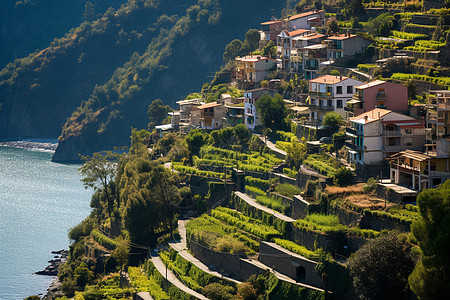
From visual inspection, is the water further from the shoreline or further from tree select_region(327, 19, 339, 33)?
tree select_region(327, 19, 339, 33)

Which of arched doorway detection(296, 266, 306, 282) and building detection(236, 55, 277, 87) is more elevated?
building detection(236, 55, 277, 87)

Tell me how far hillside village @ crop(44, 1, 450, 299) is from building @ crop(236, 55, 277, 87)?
0.15m

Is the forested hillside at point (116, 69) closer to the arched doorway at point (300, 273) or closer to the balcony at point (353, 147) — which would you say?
the balcony at point (353, 147)

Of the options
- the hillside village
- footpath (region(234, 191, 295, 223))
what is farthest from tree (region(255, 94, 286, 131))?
footpath (region(234, 191, 295, 223))

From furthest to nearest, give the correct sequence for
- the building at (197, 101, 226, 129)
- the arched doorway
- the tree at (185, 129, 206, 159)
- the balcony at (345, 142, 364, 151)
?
1. the building at (197, 101, 226, 129)
2. the tree at (185, 129, 206, 159)
3. the balcony at (345, 142, 364, 151)
4. the arched doorway

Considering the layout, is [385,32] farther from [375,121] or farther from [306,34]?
[375,121]

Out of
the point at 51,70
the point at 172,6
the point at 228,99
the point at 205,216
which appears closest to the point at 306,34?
the point at 228,99

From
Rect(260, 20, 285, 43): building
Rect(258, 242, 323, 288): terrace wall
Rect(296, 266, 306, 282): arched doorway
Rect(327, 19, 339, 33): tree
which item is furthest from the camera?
Rect(260, 20, 285, 43): building

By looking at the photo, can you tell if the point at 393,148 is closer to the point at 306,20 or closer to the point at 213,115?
the point at 213,115

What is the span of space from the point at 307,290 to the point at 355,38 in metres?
30.8

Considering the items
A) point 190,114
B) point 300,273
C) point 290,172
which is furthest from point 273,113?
point 300,273

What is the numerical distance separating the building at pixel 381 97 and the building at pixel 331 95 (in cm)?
523

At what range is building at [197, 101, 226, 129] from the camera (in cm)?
7700

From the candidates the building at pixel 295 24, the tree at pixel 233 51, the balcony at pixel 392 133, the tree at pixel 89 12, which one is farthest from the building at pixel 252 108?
the tree at pixel 89 12
